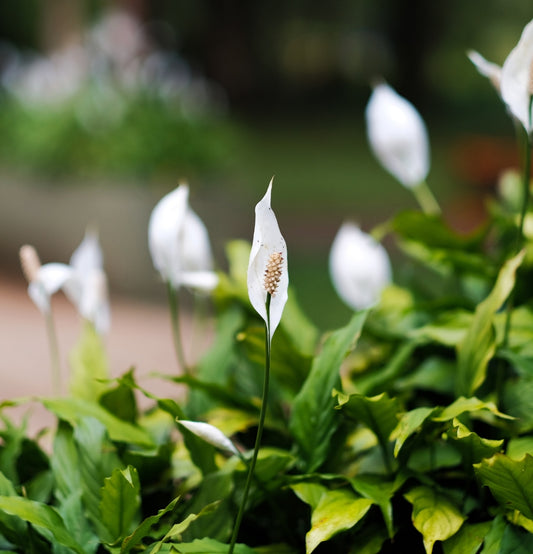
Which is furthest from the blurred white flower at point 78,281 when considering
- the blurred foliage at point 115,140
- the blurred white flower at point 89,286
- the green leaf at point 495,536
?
the blurred foliage at point 115,140

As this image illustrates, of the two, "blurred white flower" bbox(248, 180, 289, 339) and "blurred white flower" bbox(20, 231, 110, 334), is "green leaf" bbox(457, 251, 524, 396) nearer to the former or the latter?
"blurred white flower" bbox(248, 180, 289, 339)

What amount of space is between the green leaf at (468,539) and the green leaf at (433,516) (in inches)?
0.4

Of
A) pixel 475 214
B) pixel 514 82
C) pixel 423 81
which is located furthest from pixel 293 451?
pixel 423 81

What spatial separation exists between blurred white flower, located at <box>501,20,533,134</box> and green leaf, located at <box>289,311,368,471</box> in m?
0.35

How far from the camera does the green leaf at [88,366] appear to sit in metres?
1.52

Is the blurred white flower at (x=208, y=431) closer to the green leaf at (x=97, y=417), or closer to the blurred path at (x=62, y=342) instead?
the green leaf at (x=97, y=417)

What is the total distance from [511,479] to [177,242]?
27.5 inches

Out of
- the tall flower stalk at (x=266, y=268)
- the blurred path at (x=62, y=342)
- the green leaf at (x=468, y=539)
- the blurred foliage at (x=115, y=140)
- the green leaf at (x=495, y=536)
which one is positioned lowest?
the blurred path at (x=62, y=342)

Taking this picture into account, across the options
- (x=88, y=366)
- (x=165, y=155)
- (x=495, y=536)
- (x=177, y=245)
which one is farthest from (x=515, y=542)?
(x=165, y=155)

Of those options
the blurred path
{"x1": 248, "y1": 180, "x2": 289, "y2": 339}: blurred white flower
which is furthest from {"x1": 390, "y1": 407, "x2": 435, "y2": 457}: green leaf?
the blurred path

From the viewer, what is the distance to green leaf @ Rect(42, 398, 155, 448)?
48.2 inches

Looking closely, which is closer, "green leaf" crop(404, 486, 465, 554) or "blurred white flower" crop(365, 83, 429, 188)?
"green leaf" crop(404, 486, 465, 554)

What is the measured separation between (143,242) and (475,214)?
4.57 m

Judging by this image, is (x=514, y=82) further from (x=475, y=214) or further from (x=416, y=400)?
(x=475, y=214)
